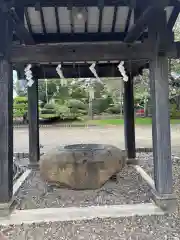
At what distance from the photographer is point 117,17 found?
155 inches

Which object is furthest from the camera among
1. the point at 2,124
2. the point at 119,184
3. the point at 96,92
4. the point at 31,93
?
the point at 96,92

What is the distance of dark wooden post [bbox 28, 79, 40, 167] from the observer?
19.0ft

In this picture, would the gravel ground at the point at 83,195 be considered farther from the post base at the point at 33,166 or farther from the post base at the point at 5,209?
the post base at the point at 33,166

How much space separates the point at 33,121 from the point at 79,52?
8.99 feet

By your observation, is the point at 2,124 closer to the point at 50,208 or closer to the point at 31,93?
the point at 50,208

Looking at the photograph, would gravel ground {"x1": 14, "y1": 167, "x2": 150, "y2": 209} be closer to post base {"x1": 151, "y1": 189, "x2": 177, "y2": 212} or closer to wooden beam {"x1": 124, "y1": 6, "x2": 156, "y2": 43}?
post base {"x1": 151, "y1": 189, "x2": 177, "y2": 212}

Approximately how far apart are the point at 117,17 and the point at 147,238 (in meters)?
2.79

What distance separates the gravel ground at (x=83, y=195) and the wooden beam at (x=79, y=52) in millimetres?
1796

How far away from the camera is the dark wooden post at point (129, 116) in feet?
19.4

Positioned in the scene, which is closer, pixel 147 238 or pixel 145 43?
pixel 147 238

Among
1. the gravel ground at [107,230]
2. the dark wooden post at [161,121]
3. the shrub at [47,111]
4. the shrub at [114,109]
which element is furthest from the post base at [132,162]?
the shrub at [114,109]

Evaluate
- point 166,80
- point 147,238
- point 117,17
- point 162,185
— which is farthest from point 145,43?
point 147,238

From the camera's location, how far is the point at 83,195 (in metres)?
3.97

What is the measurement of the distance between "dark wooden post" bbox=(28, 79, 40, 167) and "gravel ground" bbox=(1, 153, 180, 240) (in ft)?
9.48
